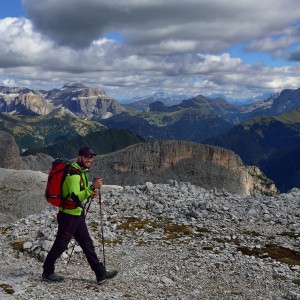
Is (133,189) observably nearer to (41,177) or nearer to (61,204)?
(61,204)

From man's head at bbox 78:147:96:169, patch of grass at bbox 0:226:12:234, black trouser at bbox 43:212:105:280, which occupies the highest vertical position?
man's head at bbox 78:147:96:169

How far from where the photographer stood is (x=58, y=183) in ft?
45.0

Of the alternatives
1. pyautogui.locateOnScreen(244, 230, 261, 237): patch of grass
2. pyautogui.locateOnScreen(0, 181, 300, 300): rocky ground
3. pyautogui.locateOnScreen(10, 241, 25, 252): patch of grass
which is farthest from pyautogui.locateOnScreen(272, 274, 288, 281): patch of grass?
pyautogui.locateOnScreen(10, 241, 25, 252): patch of grass

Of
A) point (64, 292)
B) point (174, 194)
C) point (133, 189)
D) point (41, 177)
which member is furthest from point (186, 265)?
point (41, 177)

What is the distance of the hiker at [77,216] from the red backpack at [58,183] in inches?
4.7

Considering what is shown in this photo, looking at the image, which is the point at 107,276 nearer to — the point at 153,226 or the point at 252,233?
the point at 153,226

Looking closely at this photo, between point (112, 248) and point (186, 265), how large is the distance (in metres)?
4.54

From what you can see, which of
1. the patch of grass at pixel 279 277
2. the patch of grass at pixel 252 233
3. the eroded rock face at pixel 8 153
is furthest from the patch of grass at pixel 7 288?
the eroded rock face at pixel 8 153

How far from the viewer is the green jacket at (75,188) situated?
44.2ft

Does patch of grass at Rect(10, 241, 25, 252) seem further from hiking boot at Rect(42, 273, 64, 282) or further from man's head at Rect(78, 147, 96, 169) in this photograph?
man's head at Rect(78, 147, 96, 169)

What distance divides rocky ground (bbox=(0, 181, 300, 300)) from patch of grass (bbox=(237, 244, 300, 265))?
0.16 feet

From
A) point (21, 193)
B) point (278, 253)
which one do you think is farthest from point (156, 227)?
point (21, 193)

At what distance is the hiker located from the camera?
534 inches

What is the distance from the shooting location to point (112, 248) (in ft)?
64.3
